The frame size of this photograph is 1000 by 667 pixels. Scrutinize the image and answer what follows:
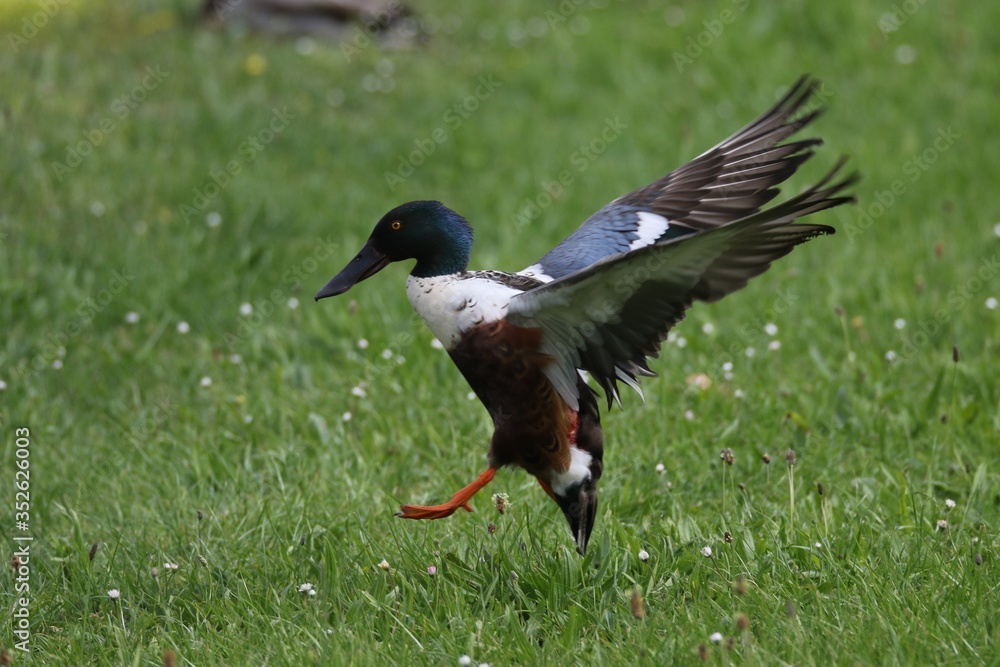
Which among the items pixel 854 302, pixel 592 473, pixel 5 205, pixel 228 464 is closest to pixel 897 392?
pixel 854 302

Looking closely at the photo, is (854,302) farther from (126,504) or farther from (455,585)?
(126,504)

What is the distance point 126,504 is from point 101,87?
14.2 ft

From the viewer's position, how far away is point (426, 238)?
11.8 feet

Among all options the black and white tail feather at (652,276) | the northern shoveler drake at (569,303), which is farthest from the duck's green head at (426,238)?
the black and white tail feather at (652,276)

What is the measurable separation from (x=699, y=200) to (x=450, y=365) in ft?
4.78

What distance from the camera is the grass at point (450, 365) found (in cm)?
326

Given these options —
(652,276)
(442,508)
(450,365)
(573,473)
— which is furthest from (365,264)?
(450,365)

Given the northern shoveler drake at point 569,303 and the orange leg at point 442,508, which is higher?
the northern shoveler drake at point 569,303

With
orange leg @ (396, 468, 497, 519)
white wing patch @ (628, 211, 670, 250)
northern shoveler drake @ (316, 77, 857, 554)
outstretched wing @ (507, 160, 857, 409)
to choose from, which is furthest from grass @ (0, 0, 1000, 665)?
white wing patch @ (628, 211, 670, 250)

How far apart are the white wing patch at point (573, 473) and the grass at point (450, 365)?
0.16 metres

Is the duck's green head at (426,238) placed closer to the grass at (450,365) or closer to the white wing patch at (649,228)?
the white wing patch at (649,228)

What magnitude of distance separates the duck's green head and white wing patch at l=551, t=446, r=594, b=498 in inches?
27.1

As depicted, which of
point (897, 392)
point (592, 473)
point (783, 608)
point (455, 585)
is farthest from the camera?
point (897, 392)

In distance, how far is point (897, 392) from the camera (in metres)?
4.54
